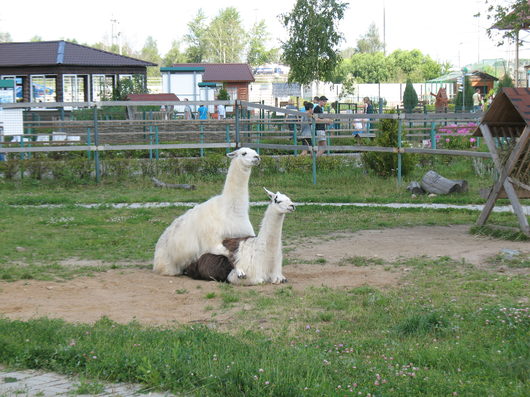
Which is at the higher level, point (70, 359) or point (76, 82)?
point (76, 82)

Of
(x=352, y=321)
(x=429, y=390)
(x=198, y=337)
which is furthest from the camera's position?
(x=352, y=321)

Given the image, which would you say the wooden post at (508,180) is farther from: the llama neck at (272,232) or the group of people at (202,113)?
the group of people at (202,113)

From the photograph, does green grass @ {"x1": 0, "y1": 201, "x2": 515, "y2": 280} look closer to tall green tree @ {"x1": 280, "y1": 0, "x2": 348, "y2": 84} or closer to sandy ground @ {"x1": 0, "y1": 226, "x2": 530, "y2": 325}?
sandy ground @ {"x1": 0, "y1": 226, "x2": 530, "y2": 325}

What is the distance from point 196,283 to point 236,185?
1.48m

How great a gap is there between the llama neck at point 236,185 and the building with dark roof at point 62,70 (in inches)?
1253

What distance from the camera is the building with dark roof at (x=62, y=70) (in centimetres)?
4003

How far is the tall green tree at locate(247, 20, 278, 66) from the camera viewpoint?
352 ft

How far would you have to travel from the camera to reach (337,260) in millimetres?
10039

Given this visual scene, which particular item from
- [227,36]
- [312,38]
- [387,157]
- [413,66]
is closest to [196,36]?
[227,36]

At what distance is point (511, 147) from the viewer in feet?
38.4

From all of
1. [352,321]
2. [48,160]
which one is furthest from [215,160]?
[352,321]

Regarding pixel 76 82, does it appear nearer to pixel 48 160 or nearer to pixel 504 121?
pixel 48 160

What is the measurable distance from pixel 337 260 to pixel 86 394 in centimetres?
560

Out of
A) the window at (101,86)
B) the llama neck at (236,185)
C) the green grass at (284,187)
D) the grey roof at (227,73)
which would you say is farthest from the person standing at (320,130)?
the grey roof at (227,73)
